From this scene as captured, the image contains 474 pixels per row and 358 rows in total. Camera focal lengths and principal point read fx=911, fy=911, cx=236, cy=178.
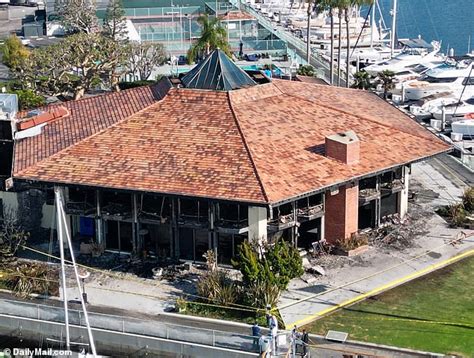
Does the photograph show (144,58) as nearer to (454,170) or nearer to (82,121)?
(82,121)

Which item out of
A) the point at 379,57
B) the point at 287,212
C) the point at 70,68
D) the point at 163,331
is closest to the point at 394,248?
the point at 287,212

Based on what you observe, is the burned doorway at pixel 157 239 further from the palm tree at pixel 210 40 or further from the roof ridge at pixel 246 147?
the palm tree at pixel 210 40

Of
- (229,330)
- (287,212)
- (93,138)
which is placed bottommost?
(229,330)

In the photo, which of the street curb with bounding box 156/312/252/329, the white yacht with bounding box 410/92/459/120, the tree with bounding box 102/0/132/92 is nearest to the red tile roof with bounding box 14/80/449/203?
the street curb with bounding box 156/312/252/329

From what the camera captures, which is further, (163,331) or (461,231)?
(461,231)

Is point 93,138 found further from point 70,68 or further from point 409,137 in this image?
point 70,68

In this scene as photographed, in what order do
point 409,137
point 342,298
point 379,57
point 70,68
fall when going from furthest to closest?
1. point 379,57
2. point 70,68
3. point 409,137
4. point 342,298

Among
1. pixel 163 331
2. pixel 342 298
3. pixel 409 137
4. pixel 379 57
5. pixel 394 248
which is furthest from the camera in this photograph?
pixel 379 57
